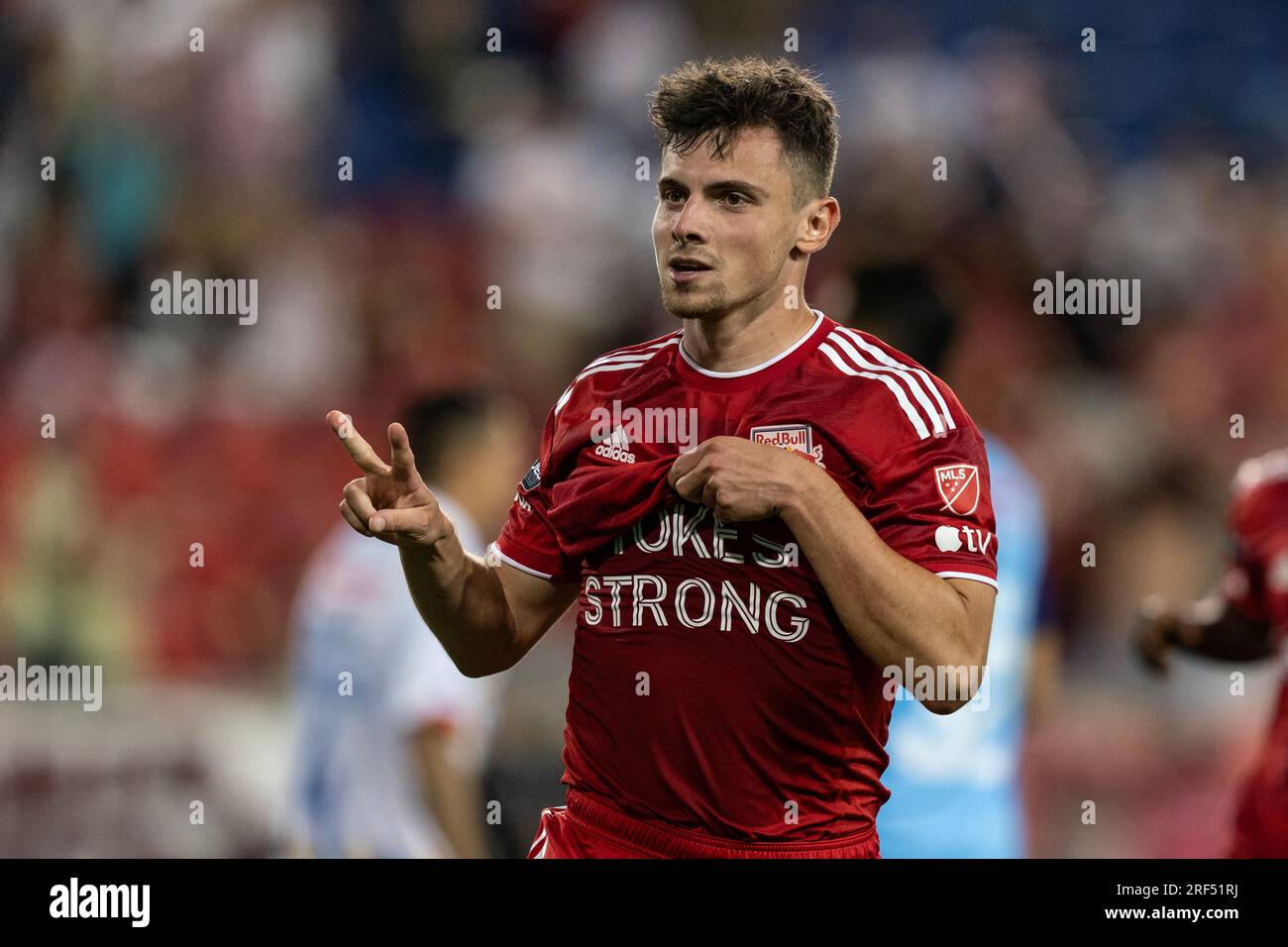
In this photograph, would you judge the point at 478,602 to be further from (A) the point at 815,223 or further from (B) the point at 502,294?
(B) the point at 502,294

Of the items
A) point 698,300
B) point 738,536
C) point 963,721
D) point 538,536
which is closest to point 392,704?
point 963,721

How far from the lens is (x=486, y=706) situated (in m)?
4.82

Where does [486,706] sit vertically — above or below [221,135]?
below

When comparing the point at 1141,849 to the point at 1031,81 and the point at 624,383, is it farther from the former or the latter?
the point at 624,383

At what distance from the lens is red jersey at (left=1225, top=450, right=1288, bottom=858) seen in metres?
3.54

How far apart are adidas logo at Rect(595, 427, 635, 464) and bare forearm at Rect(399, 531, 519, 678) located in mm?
283

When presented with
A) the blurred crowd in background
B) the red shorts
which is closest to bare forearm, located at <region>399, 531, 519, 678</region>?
the red shorts

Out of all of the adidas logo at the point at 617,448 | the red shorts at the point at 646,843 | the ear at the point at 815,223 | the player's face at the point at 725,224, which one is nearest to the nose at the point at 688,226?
the player's face at the point at 725,224

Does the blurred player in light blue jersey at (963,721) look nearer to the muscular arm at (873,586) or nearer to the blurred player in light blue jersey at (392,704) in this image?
the blurred player in light blue jersey at (392,704)

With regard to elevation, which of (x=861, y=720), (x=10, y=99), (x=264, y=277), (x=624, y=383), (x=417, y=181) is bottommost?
(x=861, y=720)

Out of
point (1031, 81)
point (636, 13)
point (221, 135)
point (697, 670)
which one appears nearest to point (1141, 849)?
point (1031, 81)

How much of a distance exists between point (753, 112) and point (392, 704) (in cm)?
240

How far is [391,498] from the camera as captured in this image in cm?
228
